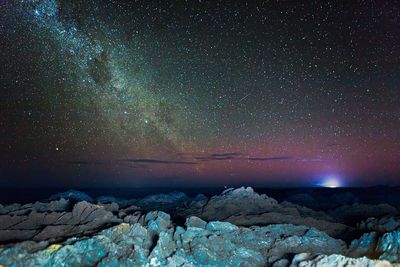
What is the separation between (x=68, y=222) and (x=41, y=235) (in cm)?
369

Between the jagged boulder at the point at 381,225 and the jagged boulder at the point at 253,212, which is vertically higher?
the jagged boulder at the point at 381,225

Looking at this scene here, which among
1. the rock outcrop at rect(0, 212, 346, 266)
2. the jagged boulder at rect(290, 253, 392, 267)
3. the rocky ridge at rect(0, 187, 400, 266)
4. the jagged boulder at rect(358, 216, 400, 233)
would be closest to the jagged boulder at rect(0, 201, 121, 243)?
the rocky ridge at rect(0, 187, 400, 266)

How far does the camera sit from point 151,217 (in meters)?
20.9

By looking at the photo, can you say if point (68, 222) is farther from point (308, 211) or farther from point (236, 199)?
point (308, 211)

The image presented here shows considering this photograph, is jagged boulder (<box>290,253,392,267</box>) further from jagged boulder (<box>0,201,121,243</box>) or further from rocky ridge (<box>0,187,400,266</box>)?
jagged boulder (<box>0,201,121,243</box>)

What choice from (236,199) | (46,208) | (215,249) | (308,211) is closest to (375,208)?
(308,211)

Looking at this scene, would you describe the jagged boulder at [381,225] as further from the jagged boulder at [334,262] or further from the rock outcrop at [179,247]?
the jagged boulder at [334,262]

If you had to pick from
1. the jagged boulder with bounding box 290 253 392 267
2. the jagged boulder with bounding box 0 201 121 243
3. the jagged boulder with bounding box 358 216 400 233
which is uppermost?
the jagged boulder with bounding box 358 216 400 233

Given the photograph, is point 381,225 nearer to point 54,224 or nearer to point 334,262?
point 334,262

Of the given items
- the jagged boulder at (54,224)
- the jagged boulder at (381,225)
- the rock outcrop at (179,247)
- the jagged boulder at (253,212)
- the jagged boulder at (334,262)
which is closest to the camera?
the jagged boulder at (334,262)

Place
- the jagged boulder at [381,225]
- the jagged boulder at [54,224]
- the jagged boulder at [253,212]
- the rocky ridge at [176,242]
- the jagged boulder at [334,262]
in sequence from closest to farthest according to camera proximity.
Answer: the jagged boulder at [334,262] < the rocky ridge at [176,242] < the jagged boulder at [54,224] < the jagged boulder at [381,225] < the jagged boulder at [253,212]

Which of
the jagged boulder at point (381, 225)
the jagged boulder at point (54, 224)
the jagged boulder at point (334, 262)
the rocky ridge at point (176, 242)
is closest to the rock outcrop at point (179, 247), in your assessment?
the rocky ridge at point (176, 242)

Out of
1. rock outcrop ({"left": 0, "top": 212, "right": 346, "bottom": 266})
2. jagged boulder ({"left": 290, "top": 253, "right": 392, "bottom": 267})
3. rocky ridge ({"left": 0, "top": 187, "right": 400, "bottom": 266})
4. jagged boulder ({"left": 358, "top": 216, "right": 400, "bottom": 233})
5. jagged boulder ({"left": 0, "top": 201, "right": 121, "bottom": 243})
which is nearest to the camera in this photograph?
jagged boulder ({"left": 290, "top": 253, "right": 392, "bottom": 267})

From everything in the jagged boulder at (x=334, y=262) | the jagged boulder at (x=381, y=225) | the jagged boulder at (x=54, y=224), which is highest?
the jagged boulder at (x=381, y=225)
